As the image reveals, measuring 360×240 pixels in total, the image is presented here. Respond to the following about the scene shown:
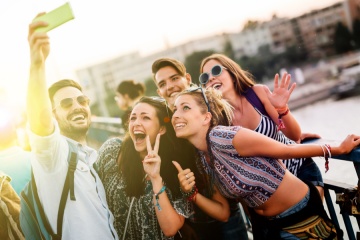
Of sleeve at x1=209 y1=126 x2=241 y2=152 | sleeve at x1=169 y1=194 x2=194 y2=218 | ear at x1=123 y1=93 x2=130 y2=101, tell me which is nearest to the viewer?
sleeve at x1=209 y1=126 x2=241 y2=152

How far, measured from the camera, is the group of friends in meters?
1.72

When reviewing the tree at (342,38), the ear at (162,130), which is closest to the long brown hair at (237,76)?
the ear at (162,130)

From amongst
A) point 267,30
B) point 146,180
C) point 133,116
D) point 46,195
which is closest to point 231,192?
point 146,180

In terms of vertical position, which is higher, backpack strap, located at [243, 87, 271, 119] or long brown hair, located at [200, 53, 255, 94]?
long brown hair, located at [200, 53, 255, 94]

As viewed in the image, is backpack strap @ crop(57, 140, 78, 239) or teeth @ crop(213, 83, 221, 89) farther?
teeth @ crop(213, 83, 221, 89)

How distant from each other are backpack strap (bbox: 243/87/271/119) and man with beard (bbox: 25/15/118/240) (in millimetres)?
1389

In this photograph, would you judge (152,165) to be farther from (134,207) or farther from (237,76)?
(237,76)

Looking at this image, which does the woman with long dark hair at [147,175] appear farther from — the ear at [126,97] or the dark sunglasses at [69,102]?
the ear at [126,97]

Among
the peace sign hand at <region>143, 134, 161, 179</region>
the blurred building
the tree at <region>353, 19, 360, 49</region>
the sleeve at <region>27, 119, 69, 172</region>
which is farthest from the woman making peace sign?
the tree at <region>353, 19, 360, 49</region>

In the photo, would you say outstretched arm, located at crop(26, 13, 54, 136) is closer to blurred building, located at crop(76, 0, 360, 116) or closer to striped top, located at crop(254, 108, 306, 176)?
striped top, located at crop(254, 108, 306, 176)

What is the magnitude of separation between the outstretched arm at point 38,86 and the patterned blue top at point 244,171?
109cm

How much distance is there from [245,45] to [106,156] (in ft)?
314

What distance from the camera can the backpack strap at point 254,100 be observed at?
7.49 feet

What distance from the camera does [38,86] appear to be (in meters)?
1.66
